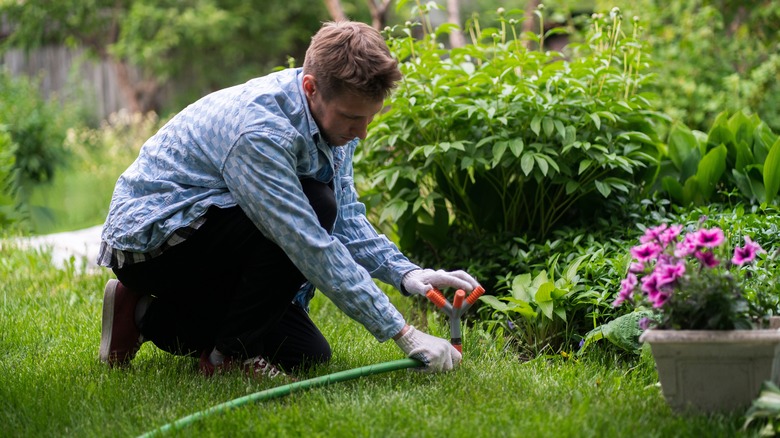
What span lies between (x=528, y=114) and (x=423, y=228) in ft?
2.31

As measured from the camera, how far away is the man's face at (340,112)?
2.30m

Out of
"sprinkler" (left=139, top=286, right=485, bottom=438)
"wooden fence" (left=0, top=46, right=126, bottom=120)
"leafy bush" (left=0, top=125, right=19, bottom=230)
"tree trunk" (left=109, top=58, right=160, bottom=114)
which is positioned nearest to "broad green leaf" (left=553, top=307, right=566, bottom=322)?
"sprinkler" (left=139, top=286, right=485, bottom=438)

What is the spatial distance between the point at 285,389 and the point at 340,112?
0.77 metres

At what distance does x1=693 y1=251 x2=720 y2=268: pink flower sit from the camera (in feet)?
6.60

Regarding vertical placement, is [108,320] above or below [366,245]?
below

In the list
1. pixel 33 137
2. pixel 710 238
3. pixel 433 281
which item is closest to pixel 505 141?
pixel 433 281

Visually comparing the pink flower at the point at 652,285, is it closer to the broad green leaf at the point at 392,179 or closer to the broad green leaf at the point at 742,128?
the broad green leaf at the point at 392,179

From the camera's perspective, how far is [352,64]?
7.34ft

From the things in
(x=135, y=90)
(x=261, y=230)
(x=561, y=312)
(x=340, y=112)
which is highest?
(x=340, y=112)

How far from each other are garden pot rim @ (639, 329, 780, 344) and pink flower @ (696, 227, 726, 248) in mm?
206

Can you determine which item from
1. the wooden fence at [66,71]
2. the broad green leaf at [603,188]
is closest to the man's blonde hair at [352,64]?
the broad green leaf at [603,188]

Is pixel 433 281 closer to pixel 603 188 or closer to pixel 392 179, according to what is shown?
pixel 392 179

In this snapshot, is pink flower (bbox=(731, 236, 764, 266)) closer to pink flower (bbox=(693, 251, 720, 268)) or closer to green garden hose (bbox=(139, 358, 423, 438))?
pink flower (bbox=(693, 251, 720, 268))

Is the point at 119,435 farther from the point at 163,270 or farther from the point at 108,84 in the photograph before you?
the point at 108,84
